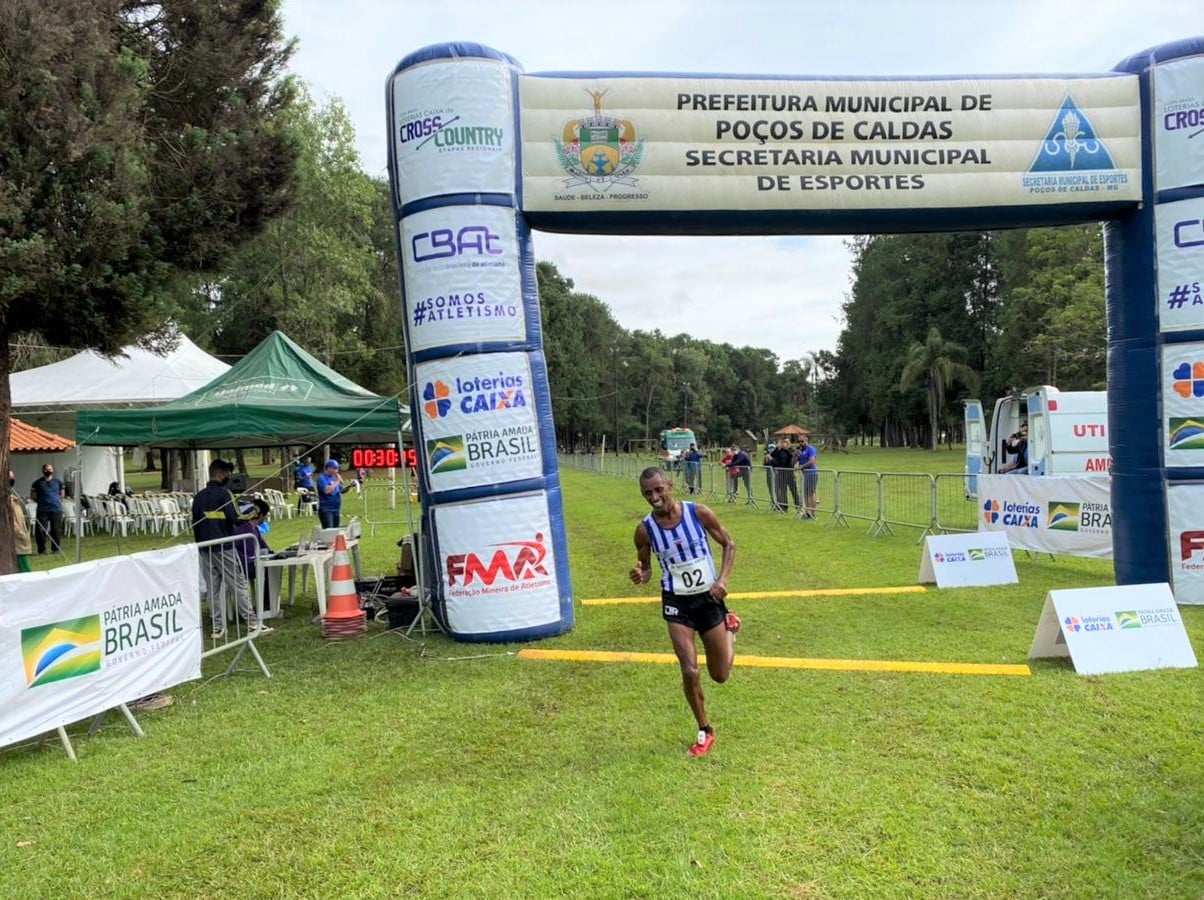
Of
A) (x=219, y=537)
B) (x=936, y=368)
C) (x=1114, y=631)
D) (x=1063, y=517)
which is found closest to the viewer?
(x=1114, y=631)

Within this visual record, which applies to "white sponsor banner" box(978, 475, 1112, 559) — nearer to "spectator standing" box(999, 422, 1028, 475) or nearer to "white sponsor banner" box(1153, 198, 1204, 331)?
"white sponsor banner" box(1153, 198, 1204, 331)

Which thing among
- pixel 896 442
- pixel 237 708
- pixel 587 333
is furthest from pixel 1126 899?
pixel 587 333

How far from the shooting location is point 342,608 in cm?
856

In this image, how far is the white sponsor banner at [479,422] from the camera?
776 cm

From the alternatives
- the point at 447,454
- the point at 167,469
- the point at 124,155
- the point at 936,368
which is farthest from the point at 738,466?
the point at 936,368

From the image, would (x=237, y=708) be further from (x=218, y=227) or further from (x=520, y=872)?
(x=218, y=227)

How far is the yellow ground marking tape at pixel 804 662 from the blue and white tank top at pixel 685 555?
5.73 feet

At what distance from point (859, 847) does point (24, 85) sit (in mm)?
11460

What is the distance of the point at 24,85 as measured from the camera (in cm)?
938

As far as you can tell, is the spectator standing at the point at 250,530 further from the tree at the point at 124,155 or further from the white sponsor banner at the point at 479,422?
the tree at the point at 124,155

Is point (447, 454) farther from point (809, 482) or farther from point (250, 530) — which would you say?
point (809, 482)

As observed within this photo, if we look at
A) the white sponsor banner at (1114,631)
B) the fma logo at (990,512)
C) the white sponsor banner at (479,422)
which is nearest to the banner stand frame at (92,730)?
the white sponsor banner at (479,422)

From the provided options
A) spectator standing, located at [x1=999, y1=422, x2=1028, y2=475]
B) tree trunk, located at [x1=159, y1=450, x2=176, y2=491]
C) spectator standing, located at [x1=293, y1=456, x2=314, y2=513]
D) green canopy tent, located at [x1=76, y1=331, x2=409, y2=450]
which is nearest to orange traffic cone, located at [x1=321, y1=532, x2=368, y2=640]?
green canopy tent, located at [x1=76, y1=331, x2=409, y2=450]

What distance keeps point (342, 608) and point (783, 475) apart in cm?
1245
